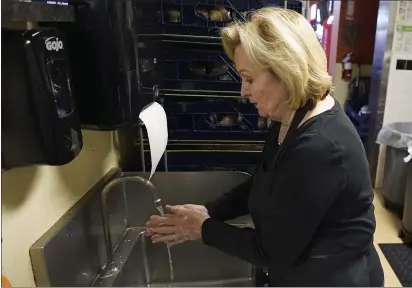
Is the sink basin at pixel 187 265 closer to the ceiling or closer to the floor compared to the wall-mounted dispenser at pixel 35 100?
closer to the floor

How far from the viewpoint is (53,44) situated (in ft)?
2.46

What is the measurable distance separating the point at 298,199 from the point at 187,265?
80cm

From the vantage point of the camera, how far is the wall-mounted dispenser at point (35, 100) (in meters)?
0.70

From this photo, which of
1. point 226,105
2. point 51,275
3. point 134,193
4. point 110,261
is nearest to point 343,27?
point 226,105

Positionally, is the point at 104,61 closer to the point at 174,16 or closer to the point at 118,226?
the point at 174,16

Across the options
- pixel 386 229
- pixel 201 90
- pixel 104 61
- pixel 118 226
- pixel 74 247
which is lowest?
pixel 386 229

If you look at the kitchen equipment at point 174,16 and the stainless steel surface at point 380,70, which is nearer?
the kitchen equipment at point 174,16

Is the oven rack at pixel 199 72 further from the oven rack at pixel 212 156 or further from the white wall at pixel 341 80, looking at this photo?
the white wall at pixel 341 80

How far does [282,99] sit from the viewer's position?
32.4 inches

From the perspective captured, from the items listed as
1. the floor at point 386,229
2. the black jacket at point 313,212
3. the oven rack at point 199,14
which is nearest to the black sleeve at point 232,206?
the black jacket at point 313,212

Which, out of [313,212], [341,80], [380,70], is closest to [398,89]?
[380,70]

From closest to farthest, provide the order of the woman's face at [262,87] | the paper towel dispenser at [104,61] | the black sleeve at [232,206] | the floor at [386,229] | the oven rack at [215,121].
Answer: the woman's face at [262,87], the paper towel dispenser at [104,61], the black sleeve at [232,206], the oven rack at [215,121], the floor at [386,229]

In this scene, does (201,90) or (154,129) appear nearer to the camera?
(154,129)

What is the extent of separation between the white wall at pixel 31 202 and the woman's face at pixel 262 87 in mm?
554
